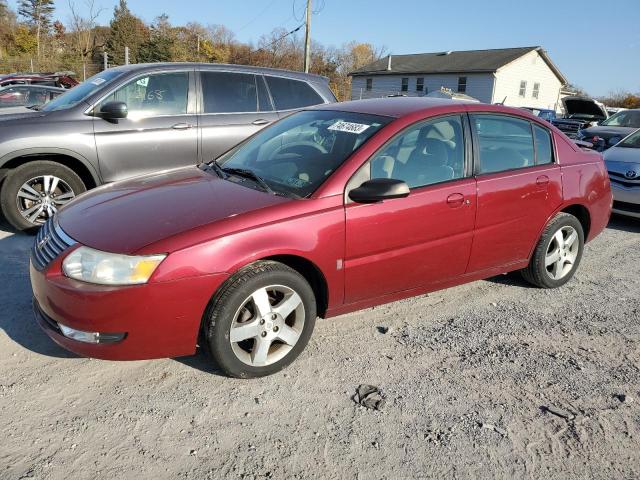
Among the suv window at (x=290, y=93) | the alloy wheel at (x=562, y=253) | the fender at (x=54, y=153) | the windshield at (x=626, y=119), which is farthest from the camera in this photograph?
the windshield at (x=626, y=119)

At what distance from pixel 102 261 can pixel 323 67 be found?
177 feet

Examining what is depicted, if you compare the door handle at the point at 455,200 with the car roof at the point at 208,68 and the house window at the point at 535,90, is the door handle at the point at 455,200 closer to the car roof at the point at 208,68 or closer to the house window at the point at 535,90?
the car roof at the point at 208,68

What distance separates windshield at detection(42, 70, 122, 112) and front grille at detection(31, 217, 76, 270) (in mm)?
2830

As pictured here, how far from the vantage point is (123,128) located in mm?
5547

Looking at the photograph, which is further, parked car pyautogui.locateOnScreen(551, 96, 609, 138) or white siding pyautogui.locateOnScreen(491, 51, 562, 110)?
white siding pyautogui.locateOnScreen(491, 51, 562, 110)

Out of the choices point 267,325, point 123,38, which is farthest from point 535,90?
point 267,325

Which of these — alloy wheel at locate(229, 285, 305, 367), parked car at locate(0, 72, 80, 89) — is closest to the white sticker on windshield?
alloy wheel at locate(229, 285, 305, 367)

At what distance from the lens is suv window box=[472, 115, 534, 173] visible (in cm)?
395

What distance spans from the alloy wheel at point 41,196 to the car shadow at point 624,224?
6871mm

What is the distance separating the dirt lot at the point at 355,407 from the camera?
242cm

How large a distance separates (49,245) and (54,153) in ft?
8.76

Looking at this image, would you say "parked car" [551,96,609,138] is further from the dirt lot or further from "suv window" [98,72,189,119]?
the dirt lot

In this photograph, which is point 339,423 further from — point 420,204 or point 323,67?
point 323,67

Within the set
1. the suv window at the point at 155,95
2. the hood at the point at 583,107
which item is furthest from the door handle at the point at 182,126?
the hood at the point at 583,107
